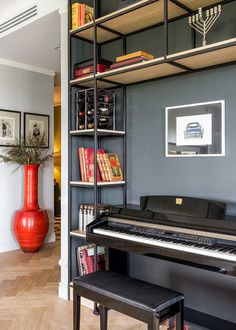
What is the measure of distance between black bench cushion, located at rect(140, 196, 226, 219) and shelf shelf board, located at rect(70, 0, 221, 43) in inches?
51.6

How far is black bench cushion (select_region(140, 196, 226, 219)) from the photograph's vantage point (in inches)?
83.9

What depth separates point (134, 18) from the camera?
99.4 inches

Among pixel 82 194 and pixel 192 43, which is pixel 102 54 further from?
pixel 82 194

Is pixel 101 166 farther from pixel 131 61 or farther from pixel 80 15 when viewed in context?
pixel 80 15

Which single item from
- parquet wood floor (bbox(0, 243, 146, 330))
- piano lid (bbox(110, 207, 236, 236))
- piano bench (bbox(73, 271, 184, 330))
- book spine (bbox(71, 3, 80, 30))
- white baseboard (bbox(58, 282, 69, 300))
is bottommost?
parquet wood floor (bbox(0, 243, 146, 330))

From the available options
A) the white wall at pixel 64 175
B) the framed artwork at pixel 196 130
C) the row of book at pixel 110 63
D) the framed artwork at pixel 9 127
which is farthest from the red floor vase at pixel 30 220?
the framed artwork at pixel 196 130

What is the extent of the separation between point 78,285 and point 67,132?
142cm

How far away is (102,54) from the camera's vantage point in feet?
10.2

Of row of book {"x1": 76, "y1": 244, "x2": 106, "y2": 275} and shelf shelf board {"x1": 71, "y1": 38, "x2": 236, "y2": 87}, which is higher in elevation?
shelf shelf board {"x1": 71, "y1": 38, "x2": 236, "y2": 87}

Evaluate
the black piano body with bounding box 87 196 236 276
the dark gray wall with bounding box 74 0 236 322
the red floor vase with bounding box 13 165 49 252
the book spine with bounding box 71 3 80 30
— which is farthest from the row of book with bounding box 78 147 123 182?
the red floor vase with bounding box 13 165 49 252

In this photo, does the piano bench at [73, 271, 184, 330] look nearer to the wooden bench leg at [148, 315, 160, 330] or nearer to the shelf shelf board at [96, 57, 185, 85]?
the wooden bench leg at [148, 315, 160, 330]

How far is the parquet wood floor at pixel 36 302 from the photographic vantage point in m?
2.53

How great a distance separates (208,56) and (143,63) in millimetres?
439

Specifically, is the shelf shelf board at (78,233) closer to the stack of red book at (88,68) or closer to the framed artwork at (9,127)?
the stack of red book at (88,68)
